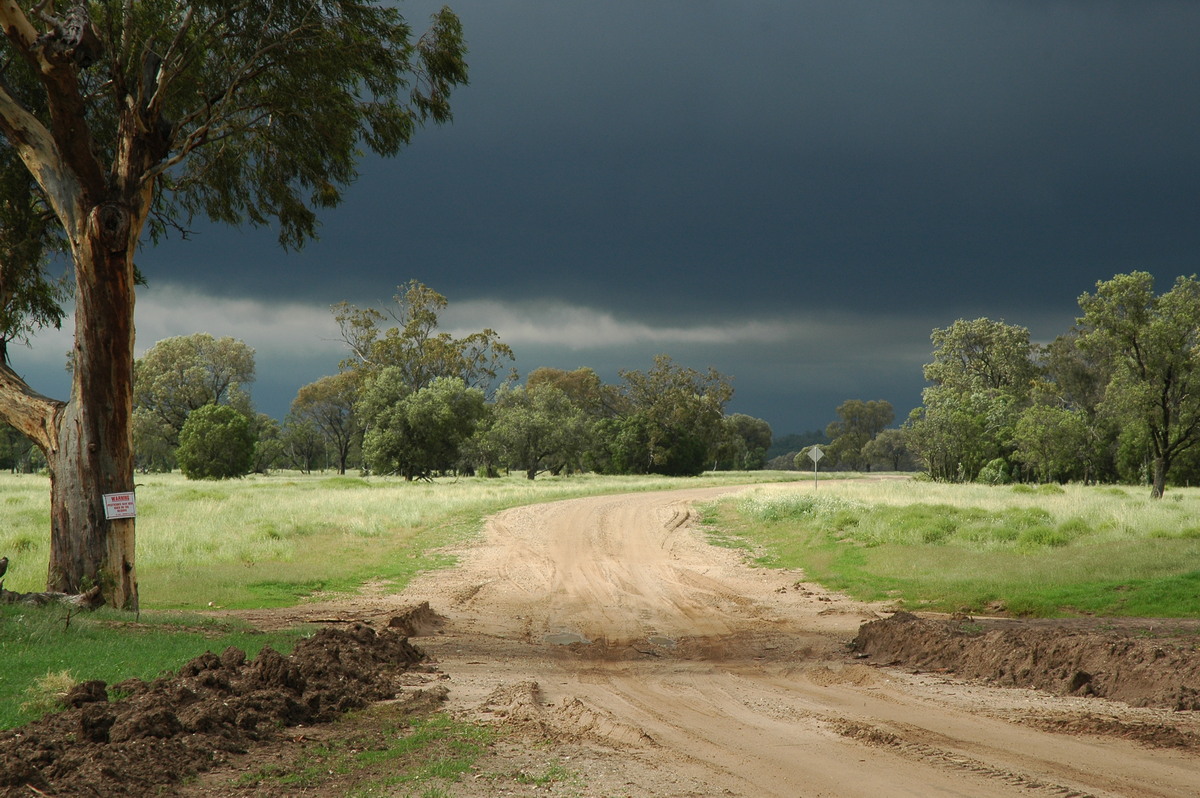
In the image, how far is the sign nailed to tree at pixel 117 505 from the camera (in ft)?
36.2

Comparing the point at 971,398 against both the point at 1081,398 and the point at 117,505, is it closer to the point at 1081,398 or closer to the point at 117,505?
the point at 1081,398

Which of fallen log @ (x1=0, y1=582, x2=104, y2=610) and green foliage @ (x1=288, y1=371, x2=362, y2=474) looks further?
green foliage @ (x1=288, y1=371, x2=362, y2=474)

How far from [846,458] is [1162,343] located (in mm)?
101922

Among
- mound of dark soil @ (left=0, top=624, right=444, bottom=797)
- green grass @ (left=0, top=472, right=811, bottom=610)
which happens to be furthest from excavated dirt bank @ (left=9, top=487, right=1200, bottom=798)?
green grass @ (left=0, top=472, right=811, bottom=610)

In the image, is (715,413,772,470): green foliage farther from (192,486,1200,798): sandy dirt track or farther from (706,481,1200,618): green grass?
(192,486,1200,798): sandy dirt track

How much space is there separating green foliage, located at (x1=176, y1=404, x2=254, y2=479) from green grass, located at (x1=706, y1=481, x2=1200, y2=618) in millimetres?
39222

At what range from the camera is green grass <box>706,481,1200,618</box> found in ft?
42.4

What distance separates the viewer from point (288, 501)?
112 ft

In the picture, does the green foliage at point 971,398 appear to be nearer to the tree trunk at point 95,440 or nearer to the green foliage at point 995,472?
the green foliage at point 995,472

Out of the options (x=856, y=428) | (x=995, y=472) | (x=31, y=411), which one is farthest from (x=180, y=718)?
(x=856, y=428)

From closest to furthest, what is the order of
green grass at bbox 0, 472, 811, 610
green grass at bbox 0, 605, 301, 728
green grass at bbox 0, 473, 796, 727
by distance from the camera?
1. green grass at bbox 0, 605, 301, 728
2. green grass at bbox 0, 473, 796, 727
3. green grass at bbox 0, 472, 811, 610

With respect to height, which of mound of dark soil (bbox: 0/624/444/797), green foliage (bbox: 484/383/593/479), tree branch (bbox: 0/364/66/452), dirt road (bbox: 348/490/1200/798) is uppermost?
green foliage (bbox: 484/383/593/479)

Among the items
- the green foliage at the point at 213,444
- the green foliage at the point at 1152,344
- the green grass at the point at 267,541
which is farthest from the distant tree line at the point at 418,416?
the green foliage at the point at 1152,344

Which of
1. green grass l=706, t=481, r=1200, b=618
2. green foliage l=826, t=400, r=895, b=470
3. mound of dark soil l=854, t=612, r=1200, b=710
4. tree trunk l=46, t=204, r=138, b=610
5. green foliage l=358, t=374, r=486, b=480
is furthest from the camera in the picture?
green foliage l=826, t=400, r=895, b=470
